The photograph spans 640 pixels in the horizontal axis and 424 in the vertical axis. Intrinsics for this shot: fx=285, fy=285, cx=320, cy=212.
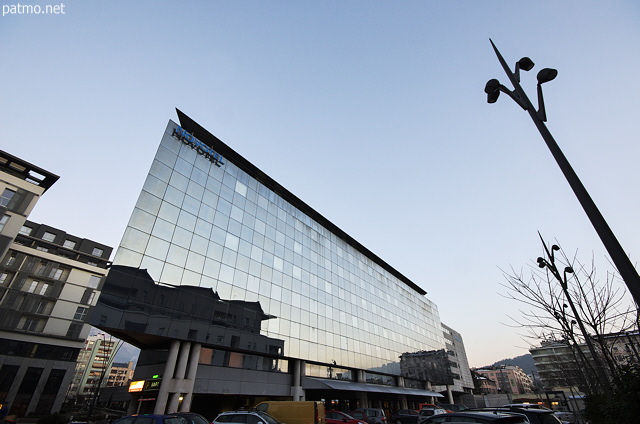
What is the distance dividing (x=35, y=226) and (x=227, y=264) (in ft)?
161

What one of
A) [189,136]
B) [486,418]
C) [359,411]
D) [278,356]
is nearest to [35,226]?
[189,136]

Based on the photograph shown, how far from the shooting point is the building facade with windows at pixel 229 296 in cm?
1912

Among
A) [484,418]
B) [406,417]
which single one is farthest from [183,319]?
[406,417]

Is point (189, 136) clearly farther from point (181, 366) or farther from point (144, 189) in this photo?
point (181, 366)

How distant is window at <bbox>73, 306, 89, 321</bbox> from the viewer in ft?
157

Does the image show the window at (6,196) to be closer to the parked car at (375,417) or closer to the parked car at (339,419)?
the parked car at (339,419)

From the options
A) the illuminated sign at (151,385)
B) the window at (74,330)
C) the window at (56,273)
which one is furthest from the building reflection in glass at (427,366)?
the window at (56,273)

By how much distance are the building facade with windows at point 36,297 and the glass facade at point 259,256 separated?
29442 mm

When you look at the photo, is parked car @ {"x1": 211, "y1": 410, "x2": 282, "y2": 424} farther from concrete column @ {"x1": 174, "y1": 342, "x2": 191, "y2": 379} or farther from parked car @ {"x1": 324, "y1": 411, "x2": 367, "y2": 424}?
concrete column @ {"x1": 174, "y1": 342, "x2": 191, "y2": 379}

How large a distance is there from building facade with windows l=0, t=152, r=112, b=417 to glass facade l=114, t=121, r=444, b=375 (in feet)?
96.6

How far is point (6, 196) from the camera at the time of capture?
3703 centimetres

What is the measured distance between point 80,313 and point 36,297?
6632 millimetres

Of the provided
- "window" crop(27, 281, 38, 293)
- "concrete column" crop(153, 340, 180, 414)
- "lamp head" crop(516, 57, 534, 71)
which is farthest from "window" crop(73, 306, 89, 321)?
"lamp head" crop(516, 57, 534, 71)

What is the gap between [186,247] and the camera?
22344 mm
